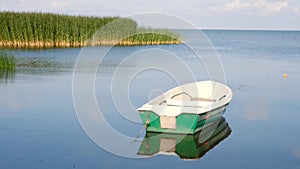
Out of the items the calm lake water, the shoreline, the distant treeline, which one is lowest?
the shoreline

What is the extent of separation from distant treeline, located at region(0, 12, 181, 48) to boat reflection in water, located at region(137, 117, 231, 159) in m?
21.4

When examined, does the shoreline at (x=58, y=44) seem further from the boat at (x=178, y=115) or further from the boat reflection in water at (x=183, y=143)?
the boat reflection in water at (x=183, y=143)

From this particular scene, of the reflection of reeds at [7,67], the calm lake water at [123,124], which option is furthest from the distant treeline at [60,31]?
the calm lake water at [123,124]

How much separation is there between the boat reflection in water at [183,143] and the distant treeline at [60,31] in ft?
70.3

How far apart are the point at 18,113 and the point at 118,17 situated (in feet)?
99.5

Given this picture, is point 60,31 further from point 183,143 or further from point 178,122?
point 183,143

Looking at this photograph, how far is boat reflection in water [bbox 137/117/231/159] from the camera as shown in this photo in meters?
8.91

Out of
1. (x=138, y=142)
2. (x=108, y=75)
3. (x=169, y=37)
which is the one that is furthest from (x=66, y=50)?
(x=138, y=142)

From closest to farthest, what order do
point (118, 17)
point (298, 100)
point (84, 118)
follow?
1. point (84, 118)
2. point (298, 100)
3. point (118, 17)

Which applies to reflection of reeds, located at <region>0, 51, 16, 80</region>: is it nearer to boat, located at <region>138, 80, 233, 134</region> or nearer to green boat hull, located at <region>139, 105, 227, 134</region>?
boat, located at <region>138, 80, 233, 134</region>

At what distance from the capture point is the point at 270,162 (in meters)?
8.41

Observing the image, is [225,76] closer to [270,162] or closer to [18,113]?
[18,113]

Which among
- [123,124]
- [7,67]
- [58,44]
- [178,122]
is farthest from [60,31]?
[178,122]

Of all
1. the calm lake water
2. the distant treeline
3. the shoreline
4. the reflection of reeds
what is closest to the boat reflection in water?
the calm lake water
